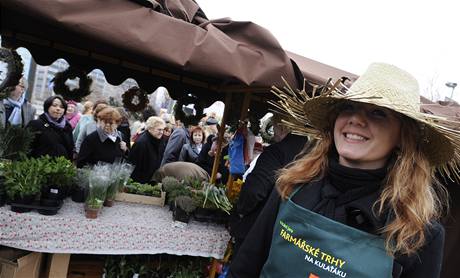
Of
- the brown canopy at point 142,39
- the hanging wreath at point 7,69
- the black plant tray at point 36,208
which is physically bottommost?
the black plant tray at point 36,208

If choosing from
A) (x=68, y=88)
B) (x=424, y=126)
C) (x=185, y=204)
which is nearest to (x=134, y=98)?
(x=68, y=88)

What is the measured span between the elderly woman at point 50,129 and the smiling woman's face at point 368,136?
11.6ft

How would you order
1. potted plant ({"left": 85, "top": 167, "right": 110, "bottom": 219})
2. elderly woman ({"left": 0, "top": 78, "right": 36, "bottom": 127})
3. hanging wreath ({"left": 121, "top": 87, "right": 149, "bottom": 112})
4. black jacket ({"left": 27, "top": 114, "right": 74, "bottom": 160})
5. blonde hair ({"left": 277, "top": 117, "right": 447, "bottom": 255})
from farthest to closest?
elderly woman ({"left": 0, "top": 78, "right": 36, "bottom": 127}) → black jacket ({"left": 27, "top": 114, "right": 74, "bottom": 160}) → hanging wreath ({"left": 121, "top": 87, "right": 149, "bottom": 112}) → potted plant ({"left": 85, "top": 167, "right": 110, "bottom": 219}) → blonde hair ({"left": 277, "top": 117, "right": 447, "bottom": 255})

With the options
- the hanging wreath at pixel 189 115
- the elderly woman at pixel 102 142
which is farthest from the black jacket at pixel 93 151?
the hanging wreath at pixel 189 115

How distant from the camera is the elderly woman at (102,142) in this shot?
4125 millimetres

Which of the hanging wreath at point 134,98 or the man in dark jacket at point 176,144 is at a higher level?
the hanging wreath at point 134,98

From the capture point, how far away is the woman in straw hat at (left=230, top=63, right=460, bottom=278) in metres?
1.29

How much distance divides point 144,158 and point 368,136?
3.94 metres

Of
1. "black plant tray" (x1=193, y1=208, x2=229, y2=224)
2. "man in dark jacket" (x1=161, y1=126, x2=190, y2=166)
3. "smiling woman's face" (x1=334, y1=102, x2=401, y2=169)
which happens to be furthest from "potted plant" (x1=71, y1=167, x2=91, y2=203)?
"man in dark jacket" (x1=161, y1=126, x2=190, y2=166)

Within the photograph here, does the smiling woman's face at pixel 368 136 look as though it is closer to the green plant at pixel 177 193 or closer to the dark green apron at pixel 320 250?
the dark green apron at pixel 320 250

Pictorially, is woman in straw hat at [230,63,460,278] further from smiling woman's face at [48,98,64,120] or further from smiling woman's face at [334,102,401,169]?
smiling woman's face at [48,98,64,120]

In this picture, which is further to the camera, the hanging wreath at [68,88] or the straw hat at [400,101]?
the hanging wreath at [68,88]

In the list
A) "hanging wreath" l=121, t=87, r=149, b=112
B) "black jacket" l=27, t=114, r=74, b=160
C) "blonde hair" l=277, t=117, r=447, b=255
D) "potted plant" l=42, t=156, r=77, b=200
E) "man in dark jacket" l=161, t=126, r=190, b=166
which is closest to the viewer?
"blonde hair" l=277, t=117, r=447, b=255

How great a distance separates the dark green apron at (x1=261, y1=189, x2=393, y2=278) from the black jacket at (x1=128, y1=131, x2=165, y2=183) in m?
3.70
